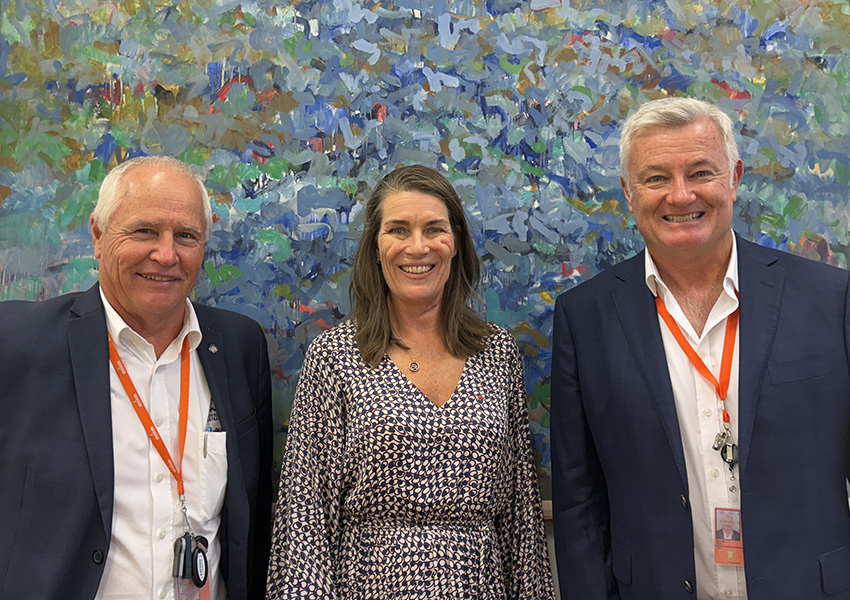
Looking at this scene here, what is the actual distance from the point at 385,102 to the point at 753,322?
153 centimetres

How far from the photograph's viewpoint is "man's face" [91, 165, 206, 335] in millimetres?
2100

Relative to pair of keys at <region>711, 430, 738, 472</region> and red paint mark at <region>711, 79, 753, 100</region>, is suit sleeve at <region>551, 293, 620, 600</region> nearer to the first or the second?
pair of keys at <region>711, 430, 738, 472</region>

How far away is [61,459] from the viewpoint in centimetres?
196

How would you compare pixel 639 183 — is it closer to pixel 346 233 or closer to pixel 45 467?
pixel 346 233

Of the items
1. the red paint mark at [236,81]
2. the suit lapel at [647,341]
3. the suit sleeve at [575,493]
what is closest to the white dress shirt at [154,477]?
the red paint mark at [236,81]

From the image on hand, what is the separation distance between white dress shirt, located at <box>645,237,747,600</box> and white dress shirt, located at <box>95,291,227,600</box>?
56.9 inches

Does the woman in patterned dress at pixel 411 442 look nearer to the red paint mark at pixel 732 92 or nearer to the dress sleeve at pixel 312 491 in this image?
the dress sleeve at pixel 312 491

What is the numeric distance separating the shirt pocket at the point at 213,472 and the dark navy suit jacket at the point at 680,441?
1.08m

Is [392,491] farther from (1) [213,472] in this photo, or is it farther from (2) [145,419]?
(2) [145,419]

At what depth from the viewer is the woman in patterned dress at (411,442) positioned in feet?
6.96

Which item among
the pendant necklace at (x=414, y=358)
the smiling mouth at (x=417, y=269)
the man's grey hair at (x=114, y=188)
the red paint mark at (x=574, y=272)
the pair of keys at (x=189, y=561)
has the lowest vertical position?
the pair of keys at (x=189, y=561)

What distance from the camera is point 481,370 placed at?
91.1 inches

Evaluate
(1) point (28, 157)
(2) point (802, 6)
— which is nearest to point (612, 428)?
(2) point (802, 6)

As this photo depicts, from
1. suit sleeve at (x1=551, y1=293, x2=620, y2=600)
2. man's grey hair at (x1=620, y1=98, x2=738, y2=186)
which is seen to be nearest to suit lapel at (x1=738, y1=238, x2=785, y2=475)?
man's grey hair at (x1=620, y1=98, x2=738, y2=186)
